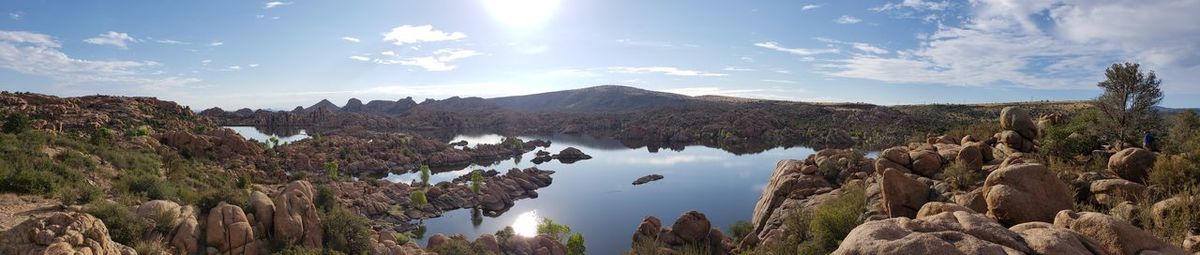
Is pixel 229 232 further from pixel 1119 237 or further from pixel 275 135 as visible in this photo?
pixel 275 135

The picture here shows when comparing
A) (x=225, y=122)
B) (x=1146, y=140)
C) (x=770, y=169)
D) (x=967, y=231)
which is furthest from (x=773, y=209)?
(x=225, y=122)

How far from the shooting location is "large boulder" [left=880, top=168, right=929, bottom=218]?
1523 cm

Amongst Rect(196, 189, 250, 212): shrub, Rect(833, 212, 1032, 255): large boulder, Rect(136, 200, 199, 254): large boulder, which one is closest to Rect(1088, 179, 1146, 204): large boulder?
Rect(833, 212, 1032, 255): large boulder

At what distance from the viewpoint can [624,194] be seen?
45.6 meters

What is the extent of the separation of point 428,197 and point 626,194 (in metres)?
15.2

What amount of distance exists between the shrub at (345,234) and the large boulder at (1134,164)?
851 inches

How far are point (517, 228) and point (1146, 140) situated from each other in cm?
2812

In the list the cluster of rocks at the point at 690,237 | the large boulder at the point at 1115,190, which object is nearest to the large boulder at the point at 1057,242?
the large boulder at the point at 1115,190

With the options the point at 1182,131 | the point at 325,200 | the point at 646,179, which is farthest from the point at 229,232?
the point at 646,179

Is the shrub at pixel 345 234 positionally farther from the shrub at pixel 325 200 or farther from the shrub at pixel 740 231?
the shrub at pixel 740 231

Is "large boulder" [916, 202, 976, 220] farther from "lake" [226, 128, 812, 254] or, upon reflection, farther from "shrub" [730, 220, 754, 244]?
"lake" [226, 128, 812, 254]

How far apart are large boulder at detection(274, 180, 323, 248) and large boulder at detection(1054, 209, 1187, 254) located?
18897mm

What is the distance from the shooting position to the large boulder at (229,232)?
15945 millimetres

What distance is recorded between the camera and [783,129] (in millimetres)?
91938
